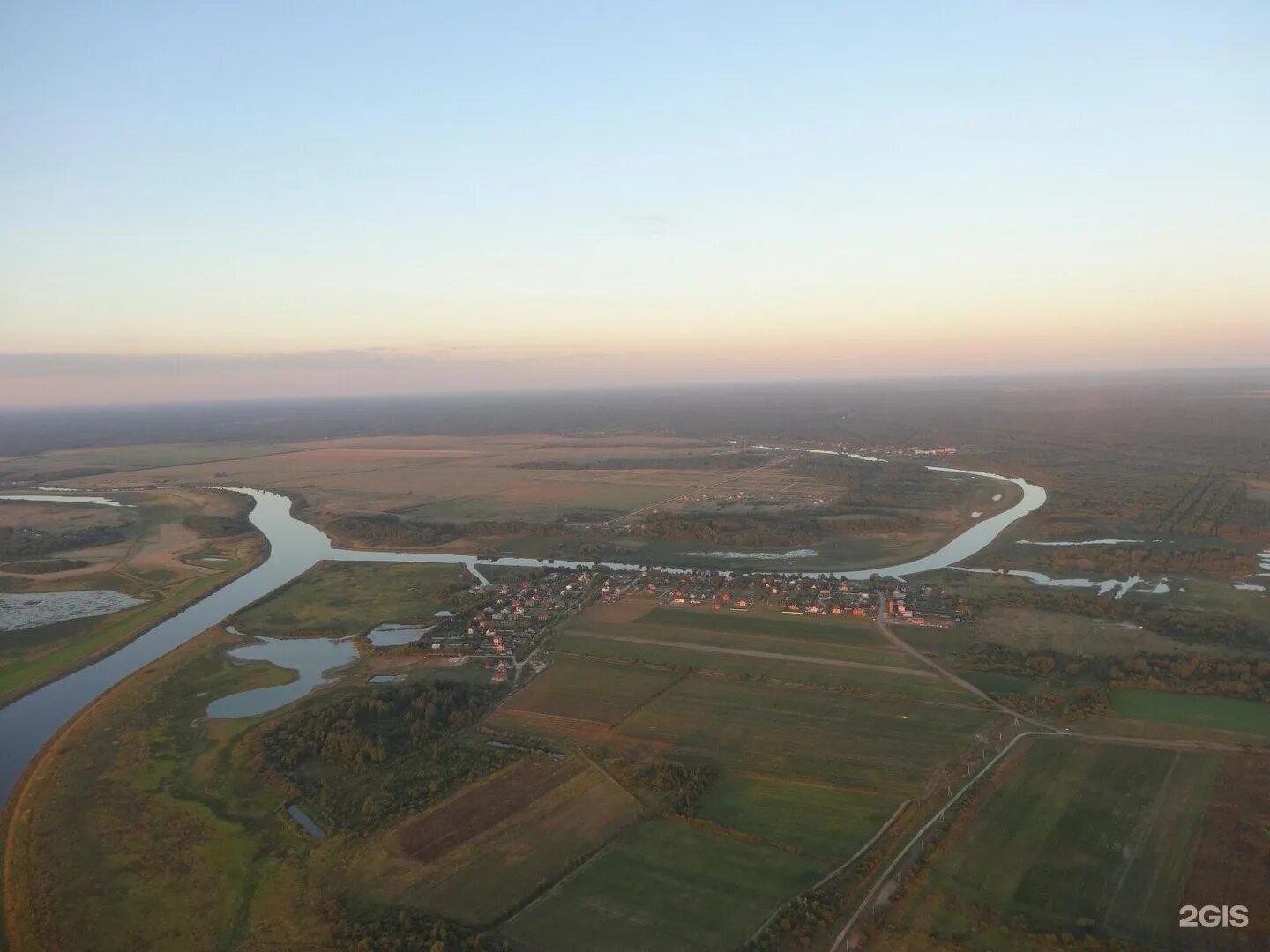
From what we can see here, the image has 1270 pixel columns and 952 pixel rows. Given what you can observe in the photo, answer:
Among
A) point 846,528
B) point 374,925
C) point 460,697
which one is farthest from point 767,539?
point 374,925

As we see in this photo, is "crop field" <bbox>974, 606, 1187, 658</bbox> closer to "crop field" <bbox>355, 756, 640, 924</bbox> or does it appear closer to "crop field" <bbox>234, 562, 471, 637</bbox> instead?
"crop field" <bbox>355, 756, 640, 924</bbox>

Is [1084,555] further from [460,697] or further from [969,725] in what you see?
[460,697]

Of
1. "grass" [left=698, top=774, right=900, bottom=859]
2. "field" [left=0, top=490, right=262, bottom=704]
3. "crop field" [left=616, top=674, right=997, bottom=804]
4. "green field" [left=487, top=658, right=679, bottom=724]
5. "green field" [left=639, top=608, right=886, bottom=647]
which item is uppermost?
"field" [left=0, top=490, right=262, bottom=704]

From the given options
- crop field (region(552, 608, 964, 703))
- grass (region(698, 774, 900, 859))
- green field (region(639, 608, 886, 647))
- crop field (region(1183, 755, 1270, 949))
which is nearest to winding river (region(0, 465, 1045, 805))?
green field (region(639, 608, 886, 647))

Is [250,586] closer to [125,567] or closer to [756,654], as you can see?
[125,567]

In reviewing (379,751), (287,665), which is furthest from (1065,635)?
(287,665)

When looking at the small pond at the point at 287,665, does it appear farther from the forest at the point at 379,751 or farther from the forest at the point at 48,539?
the forest at the point at 48,539
